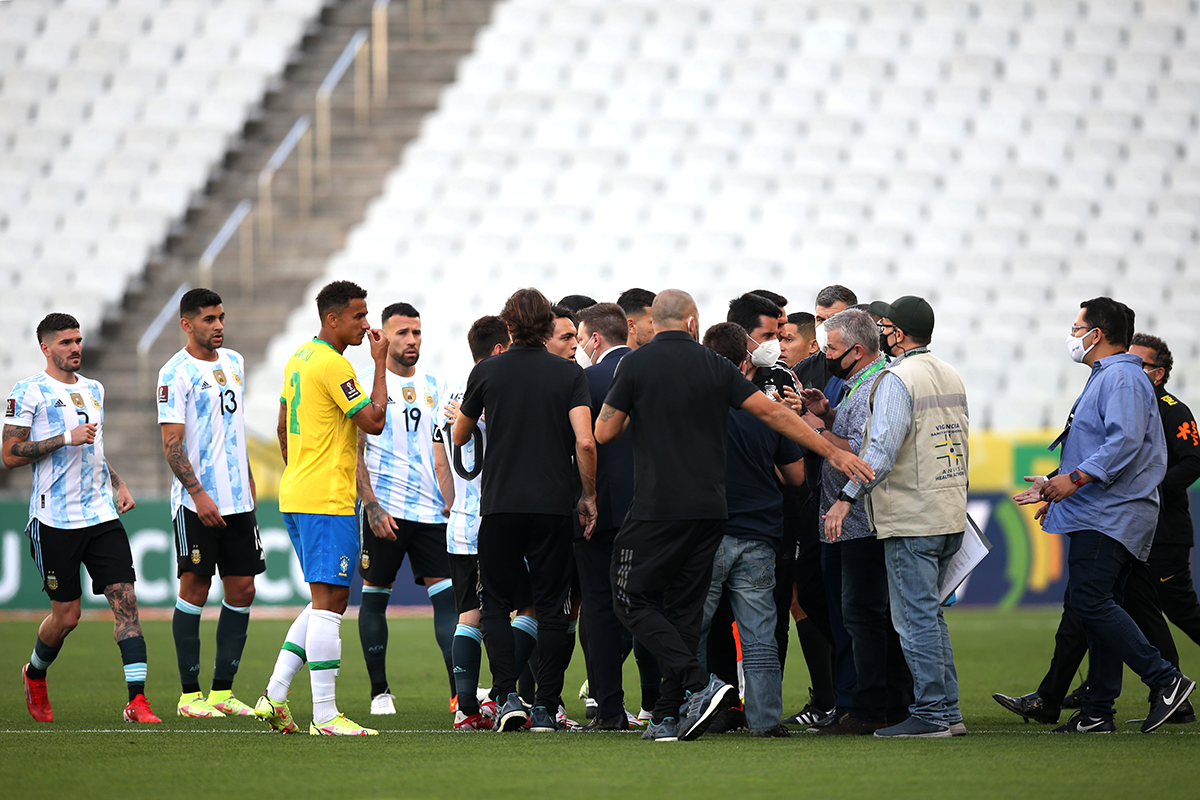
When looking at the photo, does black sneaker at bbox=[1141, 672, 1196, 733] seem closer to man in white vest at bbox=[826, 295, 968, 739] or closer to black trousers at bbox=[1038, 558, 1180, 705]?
black trousers at bbox=[1038, 558, 1180, 705]

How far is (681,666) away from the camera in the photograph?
246 inches

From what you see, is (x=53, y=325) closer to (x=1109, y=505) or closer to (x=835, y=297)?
(x=835, y=297)

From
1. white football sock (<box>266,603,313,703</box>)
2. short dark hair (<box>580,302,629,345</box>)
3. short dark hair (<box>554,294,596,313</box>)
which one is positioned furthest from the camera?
short dark hair (<box>554,294,596,313</box>)

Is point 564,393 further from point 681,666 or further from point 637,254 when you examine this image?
point 637,254

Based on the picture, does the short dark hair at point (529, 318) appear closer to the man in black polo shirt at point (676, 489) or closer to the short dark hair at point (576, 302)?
the man in black polo shirt at point (676, 489)

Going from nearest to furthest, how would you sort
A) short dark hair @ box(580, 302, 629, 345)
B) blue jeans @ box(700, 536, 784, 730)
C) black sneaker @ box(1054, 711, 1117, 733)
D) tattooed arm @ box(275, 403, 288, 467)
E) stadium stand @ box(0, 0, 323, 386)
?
blue jeans @ box(700, 536, 784, 730)
black sneaker @ box(1054, 711, 1117, 733)
tattooed arm @ box(275, 403, 288, 467)
short dark hair @ box(580, 302, 629, 345)
stadium stand @ box(0, 0, 323, 386)

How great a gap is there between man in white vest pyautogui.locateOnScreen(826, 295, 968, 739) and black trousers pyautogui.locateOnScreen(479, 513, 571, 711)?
1.43m

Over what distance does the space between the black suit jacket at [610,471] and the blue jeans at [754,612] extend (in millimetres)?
618

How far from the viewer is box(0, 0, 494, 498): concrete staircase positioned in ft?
57.4

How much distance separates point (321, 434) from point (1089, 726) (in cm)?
439

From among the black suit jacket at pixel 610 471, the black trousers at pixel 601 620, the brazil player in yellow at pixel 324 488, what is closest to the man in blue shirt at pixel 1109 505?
the black suit jacket at pixel 610 471

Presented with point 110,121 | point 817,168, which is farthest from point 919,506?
point 110,121

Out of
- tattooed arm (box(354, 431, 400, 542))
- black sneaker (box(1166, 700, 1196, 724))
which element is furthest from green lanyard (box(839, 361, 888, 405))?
tattooed arm (box(354, 431, 400, 542))

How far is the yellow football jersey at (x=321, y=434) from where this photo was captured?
266 inches
